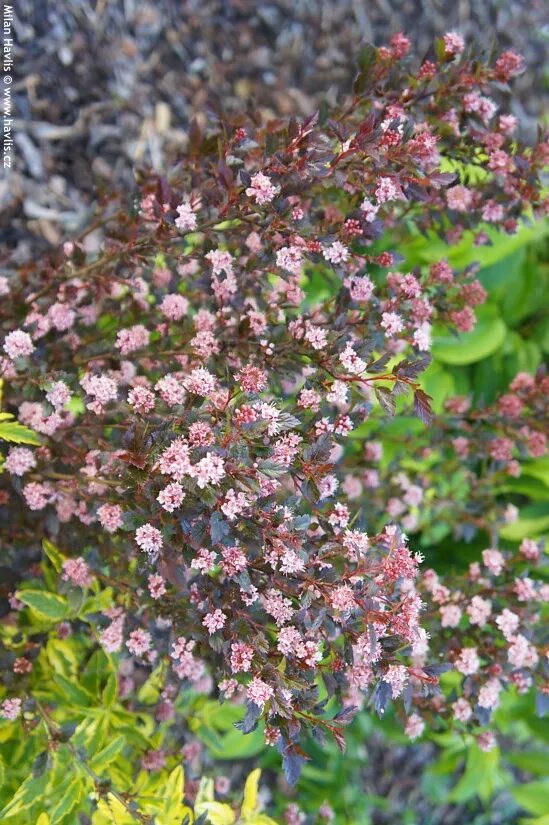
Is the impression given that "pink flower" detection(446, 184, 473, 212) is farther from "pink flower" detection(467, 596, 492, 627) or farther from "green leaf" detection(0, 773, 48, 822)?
"green leaf" detection(0, 773, 48, 822)

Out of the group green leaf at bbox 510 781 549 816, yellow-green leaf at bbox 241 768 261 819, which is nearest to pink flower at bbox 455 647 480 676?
yellow-green leaf at bbox 241 768 261 819

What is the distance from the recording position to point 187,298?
1.75 meters

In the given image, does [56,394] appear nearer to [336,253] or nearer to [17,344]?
[17,344]

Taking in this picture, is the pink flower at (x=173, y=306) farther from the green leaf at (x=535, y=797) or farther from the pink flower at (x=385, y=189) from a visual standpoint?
the green leaf at (x=535, y=797)

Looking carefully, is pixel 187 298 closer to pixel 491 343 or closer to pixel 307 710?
pixel 307 710

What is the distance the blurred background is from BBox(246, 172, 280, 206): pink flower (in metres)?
→ 1.30

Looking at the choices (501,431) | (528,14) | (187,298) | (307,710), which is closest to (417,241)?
(501,431)

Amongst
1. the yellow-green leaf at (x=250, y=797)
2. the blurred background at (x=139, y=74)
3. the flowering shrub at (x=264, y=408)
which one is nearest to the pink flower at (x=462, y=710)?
the flowering shrub at (x=264, y=408)

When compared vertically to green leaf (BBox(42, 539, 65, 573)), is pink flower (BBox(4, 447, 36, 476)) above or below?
above

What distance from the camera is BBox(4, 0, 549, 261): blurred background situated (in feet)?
9.23

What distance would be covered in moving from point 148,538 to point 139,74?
2373 millimetres

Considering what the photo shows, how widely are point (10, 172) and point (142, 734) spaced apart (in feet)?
6.45

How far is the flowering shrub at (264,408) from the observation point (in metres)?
1.25

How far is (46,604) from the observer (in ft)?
5.16
